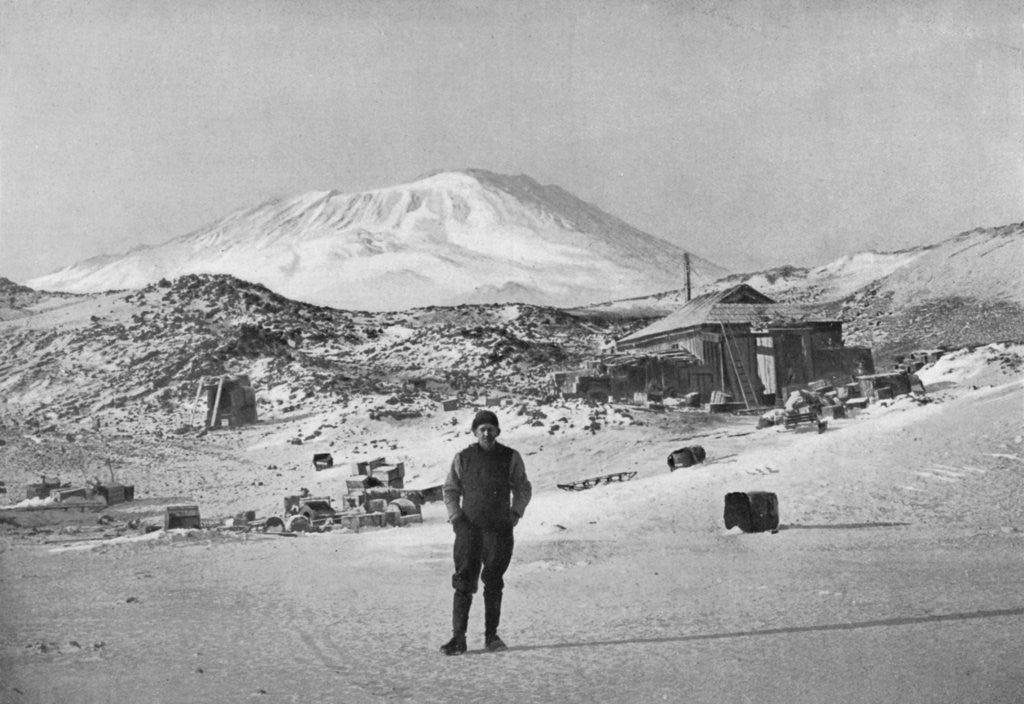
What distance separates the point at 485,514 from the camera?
474 cm

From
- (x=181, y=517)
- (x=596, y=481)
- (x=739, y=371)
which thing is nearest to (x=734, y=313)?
(x=739, y=371)

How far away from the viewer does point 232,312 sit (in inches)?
1124

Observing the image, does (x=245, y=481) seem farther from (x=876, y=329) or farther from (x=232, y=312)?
(x=876, y=329)

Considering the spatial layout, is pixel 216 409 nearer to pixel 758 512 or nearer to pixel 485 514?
pixel 758 512

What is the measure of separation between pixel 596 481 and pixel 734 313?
1455 centimetres

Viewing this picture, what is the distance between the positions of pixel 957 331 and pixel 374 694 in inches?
1332

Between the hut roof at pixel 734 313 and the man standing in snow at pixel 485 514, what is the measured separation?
70.9ft

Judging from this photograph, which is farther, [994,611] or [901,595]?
[901,595]

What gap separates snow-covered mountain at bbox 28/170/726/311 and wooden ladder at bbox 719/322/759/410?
29164 mm

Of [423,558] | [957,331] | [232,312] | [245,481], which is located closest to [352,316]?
[232,312]

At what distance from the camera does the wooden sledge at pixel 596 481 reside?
503 inches

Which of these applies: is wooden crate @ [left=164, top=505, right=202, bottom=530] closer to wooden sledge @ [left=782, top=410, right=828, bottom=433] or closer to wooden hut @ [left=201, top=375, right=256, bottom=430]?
wooden sledge @ [left=782, top=410, right=828, bottom=433]

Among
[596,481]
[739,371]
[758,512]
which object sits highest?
[739,371]

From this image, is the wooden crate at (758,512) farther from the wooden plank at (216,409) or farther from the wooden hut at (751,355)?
the wooden hut at (751,355)
